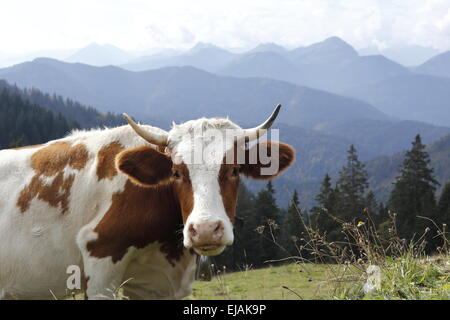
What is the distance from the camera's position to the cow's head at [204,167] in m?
5.02

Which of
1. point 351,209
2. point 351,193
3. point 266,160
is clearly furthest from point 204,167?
point 351,193

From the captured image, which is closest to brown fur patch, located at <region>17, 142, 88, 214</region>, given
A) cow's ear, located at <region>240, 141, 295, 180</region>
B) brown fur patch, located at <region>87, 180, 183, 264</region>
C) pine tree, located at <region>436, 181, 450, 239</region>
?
brown fur patch, located at <region>87, 180, 183, 264</region>

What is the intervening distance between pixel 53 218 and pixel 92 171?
839 millimetres

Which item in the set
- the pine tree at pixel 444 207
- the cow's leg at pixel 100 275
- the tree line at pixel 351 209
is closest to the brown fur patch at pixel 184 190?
the cow's leg at pixel 100 275

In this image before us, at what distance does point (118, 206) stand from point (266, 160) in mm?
2202

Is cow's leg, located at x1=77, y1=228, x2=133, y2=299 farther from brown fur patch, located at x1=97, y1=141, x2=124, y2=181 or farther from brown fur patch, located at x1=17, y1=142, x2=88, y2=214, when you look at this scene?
brown fur patch, located at x1=97, y1=141, x2=124, y2=181

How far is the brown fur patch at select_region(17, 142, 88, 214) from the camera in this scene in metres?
6.31

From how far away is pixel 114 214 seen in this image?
5984 mm

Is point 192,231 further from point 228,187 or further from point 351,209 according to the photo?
point 351,209

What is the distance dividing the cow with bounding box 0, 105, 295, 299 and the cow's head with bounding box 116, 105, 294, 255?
1 cm

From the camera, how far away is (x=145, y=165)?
5.99 meters

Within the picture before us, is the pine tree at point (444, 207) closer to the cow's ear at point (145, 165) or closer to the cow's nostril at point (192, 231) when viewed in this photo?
the cow's ear at point (145, 165)
